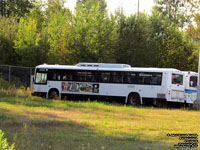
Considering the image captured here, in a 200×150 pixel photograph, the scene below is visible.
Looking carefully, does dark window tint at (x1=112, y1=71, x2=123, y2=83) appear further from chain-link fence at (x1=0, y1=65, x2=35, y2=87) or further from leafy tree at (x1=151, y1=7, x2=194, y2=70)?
leafy tree at (x1=151, y1=7, x2=194, y2=70)

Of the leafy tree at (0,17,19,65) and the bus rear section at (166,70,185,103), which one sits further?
the leafy tree at (0,17,19,65)

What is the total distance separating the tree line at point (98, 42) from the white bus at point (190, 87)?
10.2 m

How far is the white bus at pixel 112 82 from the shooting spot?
2944 centimetres

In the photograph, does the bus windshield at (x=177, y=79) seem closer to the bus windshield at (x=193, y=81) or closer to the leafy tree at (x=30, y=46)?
the bus windshield at (x=193, y=81)

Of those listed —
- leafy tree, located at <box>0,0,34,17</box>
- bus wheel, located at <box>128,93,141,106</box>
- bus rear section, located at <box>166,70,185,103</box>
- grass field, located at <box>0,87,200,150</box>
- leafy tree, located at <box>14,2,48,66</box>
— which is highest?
leafy tree, located at <box>0,0,34,17</box>

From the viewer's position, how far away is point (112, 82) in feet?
104

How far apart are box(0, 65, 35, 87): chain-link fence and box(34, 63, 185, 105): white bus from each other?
6800 millimetres

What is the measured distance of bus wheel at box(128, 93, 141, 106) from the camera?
30.3 metres

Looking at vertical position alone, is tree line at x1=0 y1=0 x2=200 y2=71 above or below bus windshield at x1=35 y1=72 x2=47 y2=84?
above

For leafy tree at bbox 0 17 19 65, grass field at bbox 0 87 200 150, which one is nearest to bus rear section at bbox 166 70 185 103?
grass field at bbox 0 87 200 150

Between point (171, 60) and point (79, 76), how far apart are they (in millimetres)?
15756

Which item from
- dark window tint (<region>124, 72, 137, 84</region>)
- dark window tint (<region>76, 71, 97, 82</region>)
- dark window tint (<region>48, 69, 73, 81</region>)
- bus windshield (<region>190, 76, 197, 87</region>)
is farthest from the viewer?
dark window tint (<region>48, 69, 73, 81</region>)

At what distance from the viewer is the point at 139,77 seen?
30.5m

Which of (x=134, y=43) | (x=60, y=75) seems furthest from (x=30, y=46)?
(x=60, y=75)
